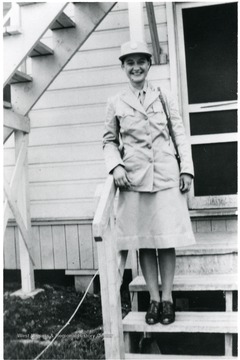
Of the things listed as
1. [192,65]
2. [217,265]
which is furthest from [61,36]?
[217,265]

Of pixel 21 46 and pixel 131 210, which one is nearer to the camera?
pixel 131 210

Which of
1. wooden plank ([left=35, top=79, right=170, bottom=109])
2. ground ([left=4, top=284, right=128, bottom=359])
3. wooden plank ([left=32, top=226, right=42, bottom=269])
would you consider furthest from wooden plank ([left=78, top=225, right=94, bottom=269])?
wooden plank ([left=35, top=79, right=170, bottom=109])

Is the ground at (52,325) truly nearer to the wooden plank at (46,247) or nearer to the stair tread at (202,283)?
the wooden plank at (46,247)

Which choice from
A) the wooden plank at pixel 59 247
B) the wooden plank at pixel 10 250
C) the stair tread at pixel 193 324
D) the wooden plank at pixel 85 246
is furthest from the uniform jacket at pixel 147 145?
the wooden plank at pixel 10 250

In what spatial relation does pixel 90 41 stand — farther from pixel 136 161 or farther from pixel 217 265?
pixel 217 265

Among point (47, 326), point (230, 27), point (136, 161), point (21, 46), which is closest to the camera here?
point (136, 161)

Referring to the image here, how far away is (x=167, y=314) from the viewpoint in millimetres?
2955

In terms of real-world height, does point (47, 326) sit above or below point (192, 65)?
below

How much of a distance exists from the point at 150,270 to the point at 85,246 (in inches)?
77.5

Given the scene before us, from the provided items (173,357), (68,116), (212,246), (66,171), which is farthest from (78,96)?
(173,357)

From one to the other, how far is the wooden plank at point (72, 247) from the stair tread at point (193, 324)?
6.21 feet

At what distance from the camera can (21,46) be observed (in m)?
3.61

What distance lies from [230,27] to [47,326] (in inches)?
139

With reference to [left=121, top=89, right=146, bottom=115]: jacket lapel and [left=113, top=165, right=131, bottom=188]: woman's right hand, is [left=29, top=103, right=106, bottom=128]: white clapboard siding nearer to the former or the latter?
[left=121, top=89, right=146, bottom=115]: jacket lapel
